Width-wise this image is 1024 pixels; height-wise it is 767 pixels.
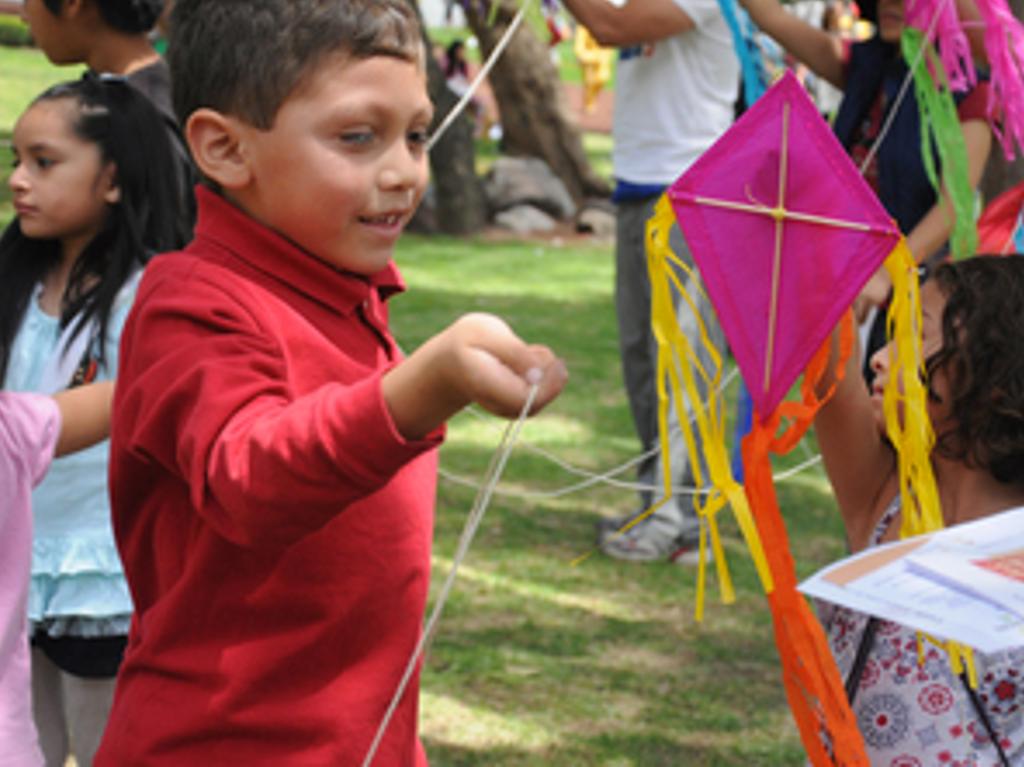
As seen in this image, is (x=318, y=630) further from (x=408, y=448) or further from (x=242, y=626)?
(x=408, y=448)

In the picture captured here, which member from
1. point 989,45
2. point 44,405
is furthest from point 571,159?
point 44,405

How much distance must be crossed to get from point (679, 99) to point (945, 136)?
1.63 m

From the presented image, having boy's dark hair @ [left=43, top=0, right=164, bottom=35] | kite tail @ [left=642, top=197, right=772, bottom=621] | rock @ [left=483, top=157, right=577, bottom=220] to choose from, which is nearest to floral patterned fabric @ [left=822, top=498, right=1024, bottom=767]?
kite tail @ [left=642, top=197, right=772, bottom=621]

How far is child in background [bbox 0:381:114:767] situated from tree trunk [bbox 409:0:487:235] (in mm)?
9375

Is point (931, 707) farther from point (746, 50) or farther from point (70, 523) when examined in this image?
point (746, 50)

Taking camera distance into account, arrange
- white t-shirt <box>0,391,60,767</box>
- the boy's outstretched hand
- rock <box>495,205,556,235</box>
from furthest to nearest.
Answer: rock <box>495,205,556,235</box> → white t-shirt <box>0,391,60,767</box> → the boy's outstretched hand

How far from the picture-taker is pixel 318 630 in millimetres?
1543

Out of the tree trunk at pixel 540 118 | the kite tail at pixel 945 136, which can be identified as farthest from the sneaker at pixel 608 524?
the tree trunk at pixel 540 118

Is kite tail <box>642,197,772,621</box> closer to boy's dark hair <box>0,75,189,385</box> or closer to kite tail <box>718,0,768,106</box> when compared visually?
boy's dark hair <box>0,75,189,385</box>

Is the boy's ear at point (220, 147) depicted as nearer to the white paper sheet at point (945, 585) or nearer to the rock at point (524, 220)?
the white paper sheet at point (945, 585)

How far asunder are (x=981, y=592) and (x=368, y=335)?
0.66 meters

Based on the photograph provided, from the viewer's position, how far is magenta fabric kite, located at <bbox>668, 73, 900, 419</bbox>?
1.65 m

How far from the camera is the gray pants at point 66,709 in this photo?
2.49 m

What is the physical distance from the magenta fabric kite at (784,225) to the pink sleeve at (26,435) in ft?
2.90
